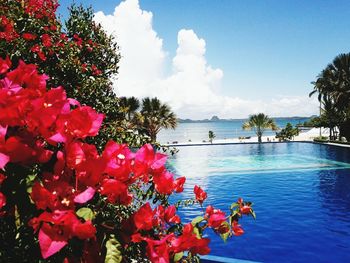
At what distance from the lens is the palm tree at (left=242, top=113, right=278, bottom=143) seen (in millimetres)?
39778

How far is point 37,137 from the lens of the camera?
3.30 ft

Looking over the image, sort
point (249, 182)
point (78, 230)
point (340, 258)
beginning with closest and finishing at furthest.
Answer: point (78, 230), point (340, 258), point (249, 182)

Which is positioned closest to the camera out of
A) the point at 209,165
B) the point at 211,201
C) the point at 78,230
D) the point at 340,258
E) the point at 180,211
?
the point at 78,230

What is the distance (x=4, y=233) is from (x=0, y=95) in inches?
21.6

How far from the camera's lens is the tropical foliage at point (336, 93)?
1383 inches

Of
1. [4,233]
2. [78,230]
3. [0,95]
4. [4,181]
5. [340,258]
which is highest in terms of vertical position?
[0,95]

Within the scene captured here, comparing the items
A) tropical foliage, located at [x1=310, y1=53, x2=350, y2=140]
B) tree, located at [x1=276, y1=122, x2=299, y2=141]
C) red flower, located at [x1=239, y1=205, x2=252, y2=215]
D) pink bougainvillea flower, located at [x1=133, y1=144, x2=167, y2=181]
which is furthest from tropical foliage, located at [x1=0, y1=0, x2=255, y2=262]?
tree, located at [x1=276, y1=122, x2=299, y2=141]

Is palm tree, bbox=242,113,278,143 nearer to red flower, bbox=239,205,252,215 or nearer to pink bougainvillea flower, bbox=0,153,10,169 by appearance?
red flower, bbox=239,205,252,215

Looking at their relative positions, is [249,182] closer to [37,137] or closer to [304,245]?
[304,245]

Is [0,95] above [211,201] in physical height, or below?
above

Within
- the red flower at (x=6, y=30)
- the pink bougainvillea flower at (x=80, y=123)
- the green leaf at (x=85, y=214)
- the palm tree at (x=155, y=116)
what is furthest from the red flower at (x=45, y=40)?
the palm tree at (x=155, y=116)

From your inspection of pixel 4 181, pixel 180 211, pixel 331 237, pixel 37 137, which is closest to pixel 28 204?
pixel 4 181

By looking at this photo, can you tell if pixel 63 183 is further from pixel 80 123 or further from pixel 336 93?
pixel 336 93

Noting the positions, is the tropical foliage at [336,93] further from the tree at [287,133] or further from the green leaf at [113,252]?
the green leaf at [113,252]
